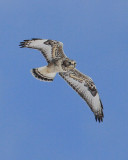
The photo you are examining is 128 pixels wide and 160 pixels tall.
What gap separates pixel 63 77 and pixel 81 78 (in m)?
0.77

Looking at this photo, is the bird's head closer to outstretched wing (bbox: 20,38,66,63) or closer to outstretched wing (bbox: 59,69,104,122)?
outstretched wing (bbox: 20,38,66,63)

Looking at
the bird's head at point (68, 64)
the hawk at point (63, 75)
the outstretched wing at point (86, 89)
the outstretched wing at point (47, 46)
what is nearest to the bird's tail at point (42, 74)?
the hawk at point (63, 75)

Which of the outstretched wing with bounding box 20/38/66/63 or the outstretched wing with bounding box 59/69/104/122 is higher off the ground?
the outstretched wing with bounding box 20/38/66/63

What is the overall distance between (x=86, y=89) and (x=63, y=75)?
3.60ft

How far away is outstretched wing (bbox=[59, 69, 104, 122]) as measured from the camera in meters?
12.3

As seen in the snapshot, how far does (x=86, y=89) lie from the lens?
12.5 meters

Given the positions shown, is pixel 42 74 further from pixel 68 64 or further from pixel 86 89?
pixel 86 89

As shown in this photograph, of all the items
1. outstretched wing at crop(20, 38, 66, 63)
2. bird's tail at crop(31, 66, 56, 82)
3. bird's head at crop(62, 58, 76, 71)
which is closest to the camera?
bird's head at crop(62, 58, 76, 71)

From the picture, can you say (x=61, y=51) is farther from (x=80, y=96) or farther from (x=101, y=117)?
(x=101, y=117)

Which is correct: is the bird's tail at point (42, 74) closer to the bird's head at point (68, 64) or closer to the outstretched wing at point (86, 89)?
the outstretched wing at point (86, 89)

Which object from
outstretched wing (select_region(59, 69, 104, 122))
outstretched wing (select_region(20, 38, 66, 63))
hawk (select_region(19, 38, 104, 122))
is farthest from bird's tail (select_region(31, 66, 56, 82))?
outstretched wing (select_region(59, 69, 104, 122))

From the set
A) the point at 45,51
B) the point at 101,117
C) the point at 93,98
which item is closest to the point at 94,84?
the point at 93,98

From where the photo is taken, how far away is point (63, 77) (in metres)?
12.7

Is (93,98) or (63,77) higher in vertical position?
(63,77)
